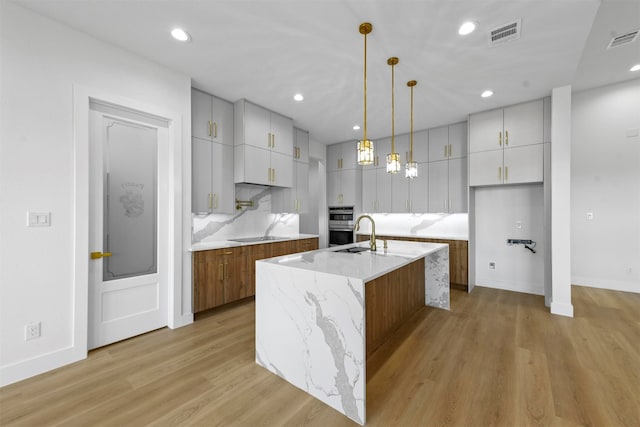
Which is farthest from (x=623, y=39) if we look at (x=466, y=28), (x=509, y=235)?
(x=509, y=235)

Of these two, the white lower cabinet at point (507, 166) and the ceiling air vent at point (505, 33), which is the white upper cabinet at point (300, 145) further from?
the ceiling air vent at point (505, 33)

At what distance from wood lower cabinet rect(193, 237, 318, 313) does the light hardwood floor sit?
397 millimetres

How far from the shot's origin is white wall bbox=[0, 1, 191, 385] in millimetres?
2004

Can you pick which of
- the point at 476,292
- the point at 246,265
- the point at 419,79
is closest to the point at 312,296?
the point at 246,265

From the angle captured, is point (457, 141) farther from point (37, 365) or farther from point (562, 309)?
point (37, 365)

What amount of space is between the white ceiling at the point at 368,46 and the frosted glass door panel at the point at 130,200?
34.4 inches

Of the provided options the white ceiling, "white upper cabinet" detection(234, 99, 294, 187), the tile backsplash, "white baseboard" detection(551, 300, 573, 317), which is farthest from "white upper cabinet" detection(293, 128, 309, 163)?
"white baseboard" detection(551, 300, 573, 317)

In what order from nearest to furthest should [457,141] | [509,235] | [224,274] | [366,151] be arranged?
1. [366,151]
2. [224,274]
3. [509,235]
4. [457,141]

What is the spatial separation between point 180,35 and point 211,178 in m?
1.67

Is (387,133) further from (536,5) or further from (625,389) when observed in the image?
(625,389)

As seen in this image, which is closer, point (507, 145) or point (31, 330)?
point (31, 330)

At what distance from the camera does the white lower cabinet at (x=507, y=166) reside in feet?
12.6

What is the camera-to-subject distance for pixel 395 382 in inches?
80.4

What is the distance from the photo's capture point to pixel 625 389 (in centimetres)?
192
